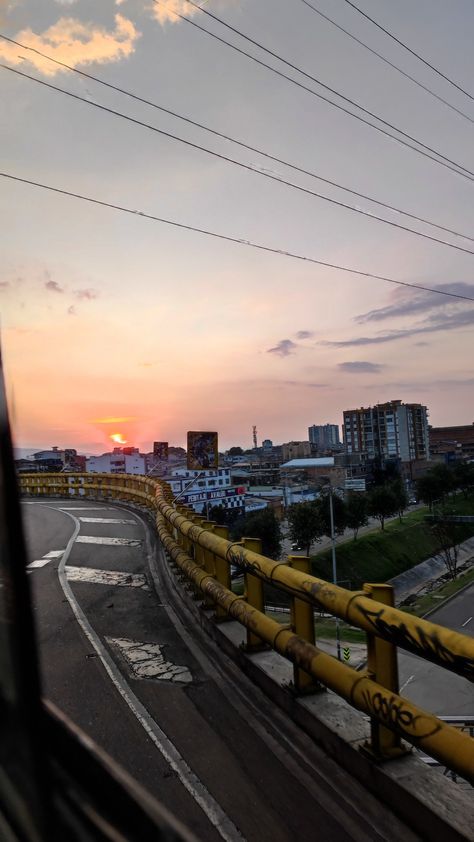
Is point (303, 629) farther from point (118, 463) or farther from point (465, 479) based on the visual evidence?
point (118, 463)

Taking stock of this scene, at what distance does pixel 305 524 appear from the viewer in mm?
62312

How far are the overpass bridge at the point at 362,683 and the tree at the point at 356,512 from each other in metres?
67.6

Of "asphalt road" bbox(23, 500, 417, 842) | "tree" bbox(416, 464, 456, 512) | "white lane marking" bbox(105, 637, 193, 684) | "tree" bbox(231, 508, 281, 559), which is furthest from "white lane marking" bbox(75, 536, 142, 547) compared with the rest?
"tree" bbox(416, 464, 456, 512)

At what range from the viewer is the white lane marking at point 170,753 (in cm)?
305

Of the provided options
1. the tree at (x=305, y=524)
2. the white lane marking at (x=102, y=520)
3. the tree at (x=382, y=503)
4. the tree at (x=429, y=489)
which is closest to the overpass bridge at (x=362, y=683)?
the white lane marking at (x=102, y=520)

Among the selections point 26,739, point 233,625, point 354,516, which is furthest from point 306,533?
point 26,739

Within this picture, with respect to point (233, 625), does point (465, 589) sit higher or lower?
lower

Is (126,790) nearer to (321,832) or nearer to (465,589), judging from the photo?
(321,832)

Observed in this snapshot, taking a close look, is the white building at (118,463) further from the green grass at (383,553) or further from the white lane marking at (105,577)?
the white lane marking at (105,577)

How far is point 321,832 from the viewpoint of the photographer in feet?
9.55

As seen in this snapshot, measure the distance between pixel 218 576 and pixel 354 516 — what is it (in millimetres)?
67957

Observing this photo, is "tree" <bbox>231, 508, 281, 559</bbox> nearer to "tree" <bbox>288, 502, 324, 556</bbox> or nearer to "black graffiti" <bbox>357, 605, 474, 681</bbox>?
"tree" <bbox>288, 502, 324, 556</bbox>

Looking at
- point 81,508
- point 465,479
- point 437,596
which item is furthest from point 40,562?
point 465,479

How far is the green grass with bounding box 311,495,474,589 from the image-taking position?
6081 cm
